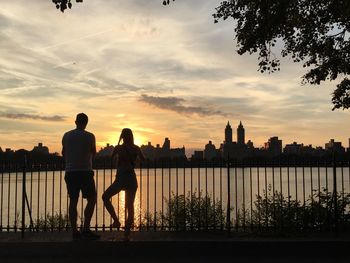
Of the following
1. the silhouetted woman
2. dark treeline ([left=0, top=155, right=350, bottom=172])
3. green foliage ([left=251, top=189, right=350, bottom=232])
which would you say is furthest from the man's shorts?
green foliage ([left=251, top=189, right=350, bottom=232])

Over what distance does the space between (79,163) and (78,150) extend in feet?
0.72

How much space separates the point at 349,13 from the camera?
10.0 m

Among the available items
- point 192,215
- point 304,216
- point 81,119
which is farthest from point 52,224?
point 304,216

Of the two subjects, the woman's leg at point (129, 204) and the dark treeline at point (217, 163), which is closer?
the woman's leg at point (129, 204)

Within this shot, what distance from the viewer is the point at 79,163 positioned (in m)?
8.39

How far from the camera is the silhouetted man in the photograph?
838cm

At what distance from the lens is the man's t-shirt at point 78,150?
27.5ft

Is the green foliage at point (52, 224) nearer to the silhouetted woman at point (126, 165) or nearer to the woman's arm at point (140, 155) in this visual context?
the silhouetted woman at point (126, 165)

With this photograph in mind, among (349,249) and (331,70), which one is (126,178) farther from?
(331,70)

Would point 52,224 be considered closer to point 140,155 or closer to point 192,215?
point 192,215

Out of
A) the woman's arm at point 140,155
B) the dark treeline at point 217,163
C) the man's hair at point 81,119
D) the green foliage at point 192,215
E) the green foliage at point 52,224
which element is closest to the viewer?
the man's hair at point 81,119

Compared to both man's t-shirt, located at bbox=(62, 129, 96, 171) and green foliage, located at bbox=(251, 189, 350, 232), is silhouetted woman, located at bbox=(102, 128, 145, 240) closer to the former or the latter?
man's t-shirt, located at bbox=(62, 129, 96, 171)

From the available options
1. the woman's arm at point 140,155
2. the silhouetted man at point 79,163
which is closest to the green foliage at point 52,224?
the silhouetted man at point 79,163

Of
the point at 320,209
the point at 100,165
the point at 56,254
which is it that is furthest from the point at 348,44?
the point at 56,254
